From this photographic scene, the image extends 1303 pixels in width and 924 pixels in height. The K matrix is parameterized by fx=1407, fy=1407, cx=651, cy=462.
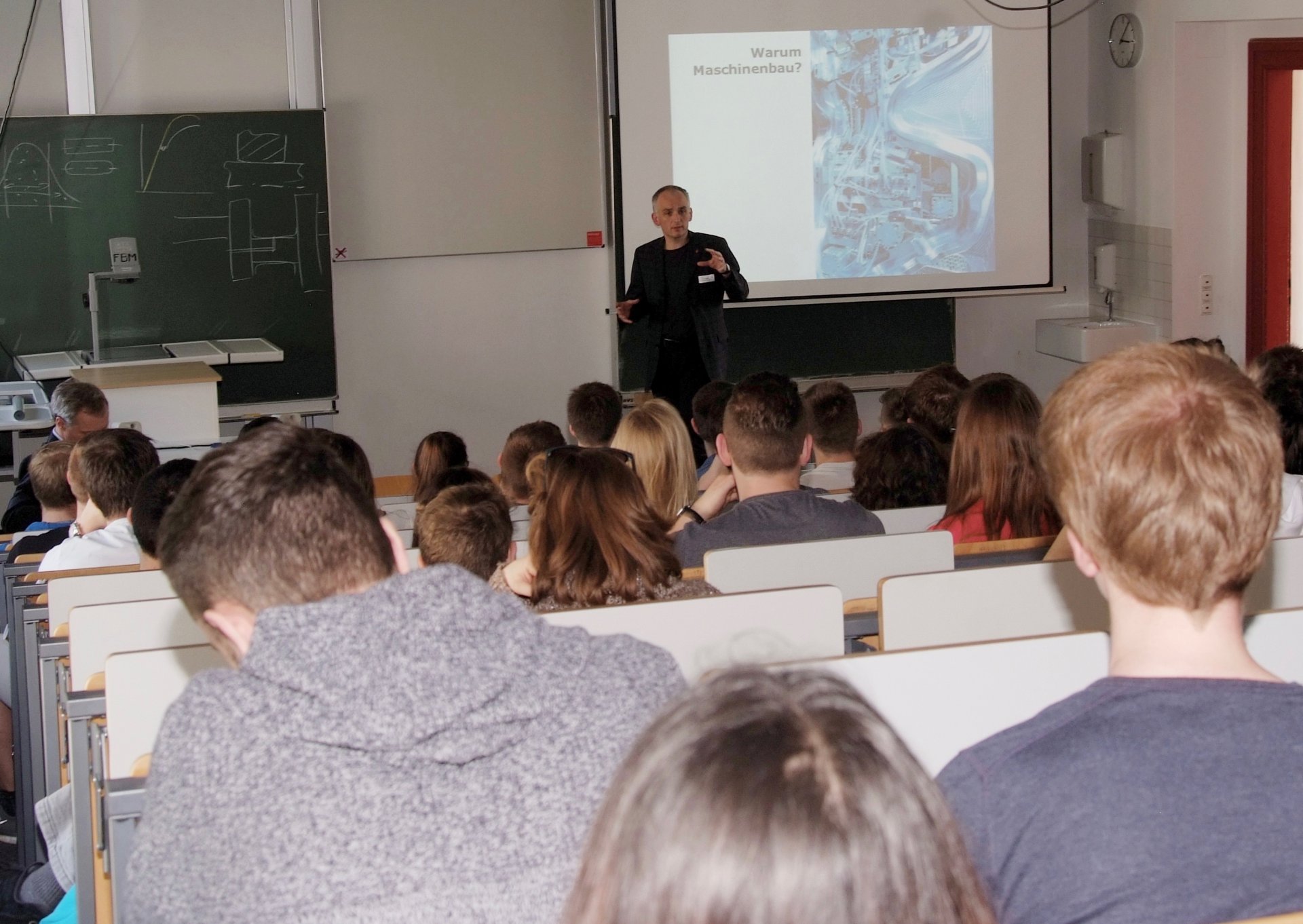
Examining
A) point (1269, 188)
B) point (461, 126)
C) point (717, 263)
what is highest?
point (461, 126)

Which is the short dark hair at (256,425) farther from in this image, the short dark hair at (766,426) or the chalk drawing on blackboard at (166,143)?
the chalk drawing on blackboard at (166,143)

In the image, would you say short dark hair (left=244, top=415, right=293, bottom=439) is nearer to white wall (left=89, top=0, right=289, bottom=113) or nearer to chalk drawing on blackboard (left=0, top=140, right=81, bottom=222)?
chalk drawing on blackboard (left=0, top=140, right=81, bottom=222)

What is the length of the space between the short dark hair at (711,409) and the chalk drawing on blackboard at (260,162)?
329 cm

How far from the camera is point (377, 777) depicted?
1199 millimetres

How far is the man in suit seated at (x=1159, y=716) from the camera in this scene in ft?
3.96

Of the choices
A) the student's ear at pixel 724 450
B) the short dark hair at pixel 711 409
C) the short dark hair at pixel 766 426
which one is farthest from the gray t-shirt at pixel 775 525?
the short dark hair at pixel 711 409

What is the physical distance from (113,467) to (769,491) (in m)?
1.72

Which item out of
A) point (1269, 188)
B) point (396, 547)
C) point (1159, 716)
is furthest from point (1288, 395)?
point (1269, 188)

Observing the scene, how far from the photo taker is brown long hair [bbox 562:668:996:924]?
26.5 inches

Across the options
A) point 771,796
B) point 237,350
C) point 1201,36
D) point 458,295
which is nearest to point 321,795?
point 771,796

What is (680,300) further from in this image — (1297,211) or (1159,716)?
(1159,716)

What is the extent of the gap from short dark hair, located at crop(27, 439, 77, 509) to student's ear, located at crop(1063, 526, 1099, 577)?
369cm

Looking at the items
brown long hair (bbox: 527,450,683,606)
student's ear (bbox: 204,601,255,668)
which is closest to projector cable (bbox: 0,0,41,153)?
brown long hair (bbox: 527,450,683,606)

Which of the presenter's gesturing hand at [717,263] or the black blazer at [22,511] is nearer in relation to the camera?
the black blazer at [22,511]
